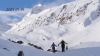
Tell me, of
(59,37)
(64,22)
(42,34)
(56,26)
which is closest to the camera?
(59,37)

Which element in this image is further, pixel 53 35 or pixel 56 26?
pixel 56 26

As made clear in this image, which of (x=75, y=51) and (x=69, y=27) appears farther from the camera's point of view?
(x=69, y=27)

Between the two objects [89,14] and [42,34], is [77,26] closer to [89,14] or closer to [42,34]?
[89,14]

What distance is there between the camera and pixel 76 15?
128875 millimetres

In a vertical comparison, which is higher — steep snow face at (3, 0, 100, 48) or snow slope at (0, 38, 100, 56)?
steep snow face at (3, 0, 100, 48)

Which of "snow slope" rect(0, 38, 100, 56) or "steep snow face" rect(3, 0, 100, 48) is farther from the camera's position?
"steep snow face" rect(3, 0, 100, 48)

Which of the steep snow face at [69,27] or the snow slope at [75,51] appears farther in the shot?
the steep snow face at [69,27]

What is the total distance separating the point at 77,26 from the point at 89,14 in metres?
7.92

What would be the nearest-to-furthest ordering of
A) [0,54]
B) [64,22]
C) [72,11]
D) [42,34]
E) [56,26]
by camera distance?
[0,54] < [42,34] < [56,26] < [64,22] < [72,11]

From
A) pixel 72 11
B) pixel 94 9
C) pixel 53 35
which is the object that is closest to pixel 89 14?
pixel 94 9

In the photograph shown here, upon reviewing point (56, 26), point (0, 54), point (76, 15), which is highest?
point (76, 15)

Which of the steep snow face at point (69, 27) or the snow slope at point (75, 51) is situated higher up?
the steep snow face at point (69, 27)

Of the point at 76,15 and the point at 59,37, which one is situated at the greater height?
the point at 76,15

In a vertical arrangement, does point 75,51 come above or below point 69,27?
below
